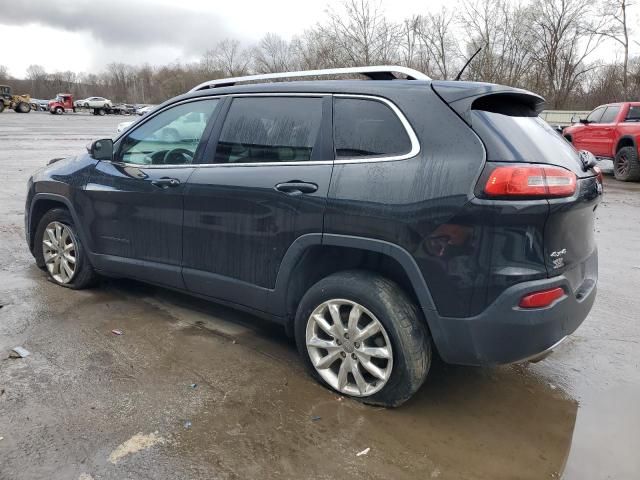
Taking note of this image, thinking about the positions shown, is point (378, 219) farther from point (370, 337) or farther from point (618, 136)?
point (618, 136)

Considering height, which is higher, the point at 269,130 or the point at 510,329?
the point at 269,130

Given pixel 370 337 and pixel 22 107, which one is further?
pixel 22 107

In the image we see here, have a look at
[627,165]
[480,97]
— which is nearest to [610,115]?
[627,165]

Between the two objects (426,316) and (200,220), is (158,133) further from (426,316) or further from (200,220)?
(426,316)

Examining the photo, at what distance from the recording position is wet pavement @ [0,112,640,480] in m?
2.50

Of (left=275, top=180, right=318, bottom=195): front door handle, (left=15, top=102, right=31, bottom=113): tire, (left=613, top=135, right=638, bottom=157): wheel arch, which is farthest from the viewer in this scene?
(left=15, top=102, right=31, bottom=113): tire

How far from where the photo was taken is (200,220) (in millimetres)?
3541

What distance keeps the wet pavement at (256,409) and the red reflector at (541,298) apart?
766 millimetres

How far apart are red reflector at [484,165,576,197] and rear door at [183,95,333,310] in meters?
0.91

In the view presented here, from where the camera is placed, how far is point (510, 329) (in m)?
2.52

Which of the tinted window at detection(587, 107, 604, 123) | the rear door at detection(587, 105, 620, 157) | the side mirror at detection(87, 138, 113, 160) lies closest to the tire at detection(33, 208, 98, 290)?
the side mirror at detection(87, 138, 113, 160)

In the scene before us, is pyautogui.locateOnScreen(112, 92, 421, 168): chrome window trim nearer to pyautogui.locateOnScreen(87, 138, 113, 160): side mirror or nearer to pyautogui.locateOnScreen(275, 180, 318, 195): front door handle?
pyautogui.locateOnScreen(275, 180, 318, 195): front door handle

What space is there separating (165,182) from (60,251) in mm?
1611

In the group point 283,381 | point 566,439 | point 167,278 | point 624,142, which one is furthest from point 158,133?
point 624,142
